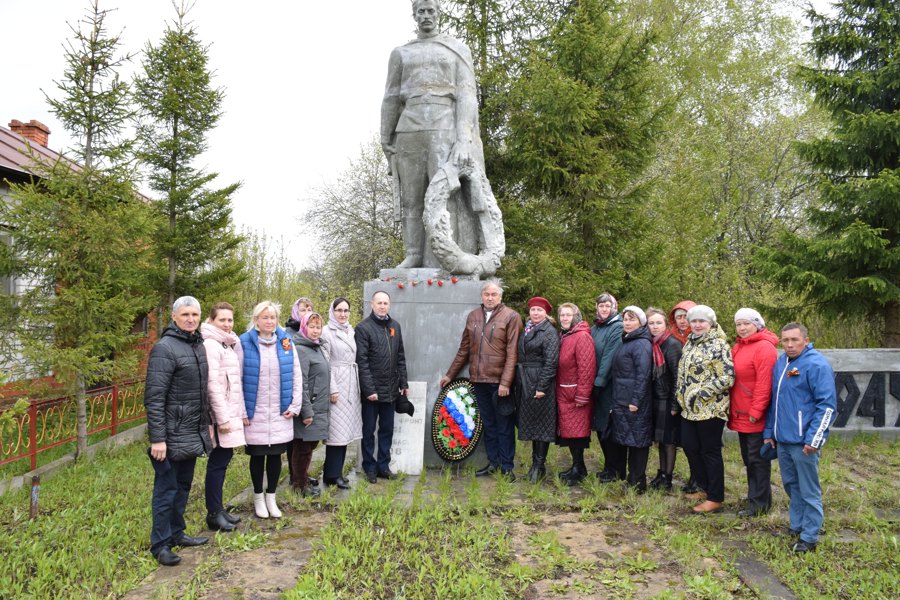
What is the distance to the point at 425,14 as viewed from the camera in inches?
260

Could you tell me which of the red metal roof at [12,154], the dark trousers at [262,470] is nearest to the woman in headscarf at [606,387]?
the dark trousers at [262,470]

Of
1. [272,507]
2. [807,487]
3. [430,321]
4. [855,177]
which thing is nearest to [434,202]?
[430,321]

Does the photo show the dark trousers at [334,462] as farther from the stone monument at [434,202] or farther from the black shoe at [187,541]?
the black shoe at [187,541]

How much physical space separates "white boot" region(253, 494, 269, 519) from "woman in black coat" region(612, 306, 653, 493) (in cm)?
299

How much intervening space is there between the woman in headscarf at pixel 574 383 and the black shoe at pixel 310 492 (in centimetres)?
222

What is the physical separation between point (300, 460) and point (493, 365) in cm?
192

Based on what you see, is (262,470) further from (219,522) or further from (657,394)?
(657,394)

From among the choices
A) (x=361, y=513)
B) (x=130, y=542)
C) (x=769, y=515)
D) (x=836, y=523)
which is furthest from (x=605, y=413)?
(x=130, y=542)

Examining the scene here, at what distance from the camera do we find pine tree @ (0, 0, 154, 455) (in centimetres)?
727

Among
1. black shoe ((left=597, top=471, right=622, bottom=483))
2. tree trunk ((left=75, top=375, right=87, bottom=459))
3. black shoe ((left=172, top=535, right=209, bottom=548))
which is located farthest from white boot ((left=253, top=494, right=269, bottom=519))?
tree trunk ((left=75, top=375, right=87, bottom=459))

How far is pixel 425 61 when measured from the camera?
6609mm

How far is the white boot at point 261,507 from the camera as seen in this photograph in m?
4.72

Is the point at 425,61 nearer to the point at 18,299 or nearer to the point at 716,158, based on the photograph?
the point at 18,299

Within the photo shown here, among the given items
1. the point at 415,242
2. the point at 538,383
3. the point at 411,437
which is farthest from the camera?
the point at 415,242
